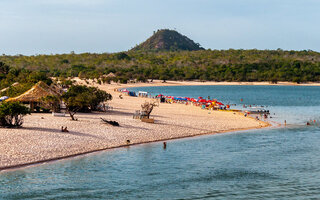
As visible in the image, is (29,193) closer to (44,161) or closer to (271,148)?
(44,161)

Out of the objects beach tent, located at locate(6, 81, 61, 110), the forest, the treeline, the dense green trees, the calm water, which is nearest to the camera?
the calm water

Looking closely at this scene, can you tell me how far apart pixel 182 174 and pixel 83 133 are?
1172cm

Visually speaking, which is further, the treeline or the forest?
the treeline

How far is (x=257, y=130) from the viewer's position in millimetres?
44000

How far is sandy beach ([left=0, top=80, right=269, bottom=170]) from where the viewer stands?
2789 cm

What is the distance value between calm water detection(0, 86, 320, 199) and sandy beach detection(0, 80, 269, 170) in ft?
4.57

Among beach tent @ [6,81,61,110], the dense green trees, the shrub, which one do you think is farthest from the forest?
the shrub

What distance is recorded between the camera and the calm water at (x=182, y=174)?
2238 centimetres

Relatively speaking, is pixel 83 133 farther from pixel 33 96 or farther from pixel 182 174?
pixel 33 96

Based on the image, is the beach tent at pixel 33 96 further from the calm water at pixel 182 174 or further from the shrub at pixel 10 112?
the calm water at pixel 182 174

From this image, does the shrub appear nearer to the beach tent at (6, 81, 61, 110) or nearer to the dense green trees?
the dense green trees

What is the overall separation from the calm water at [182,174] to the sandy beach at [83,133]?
1394 millimetres

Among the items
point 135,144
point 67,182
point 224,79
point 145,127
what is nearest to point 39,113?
point 145,127

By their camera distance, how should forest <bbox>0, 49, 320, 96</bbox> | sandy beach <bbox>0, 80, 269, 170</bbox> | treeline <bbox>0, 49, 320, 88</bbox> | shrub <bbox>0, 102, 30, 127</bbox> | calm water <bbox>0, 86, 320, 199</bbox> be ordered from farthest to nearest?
1. treeline <bbox>0, 49, 320, 88</bbox>
2. forest <bbox>0, 49, 320, 96</bbox>
3. shrub <bbox>0, 102, 30, 127</bbox>
4. sandy beach <bbox>0, 80, 269, 170</bbox>
5. calm water <bbox>0, 86, 320, 199</bbox>
